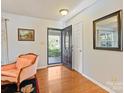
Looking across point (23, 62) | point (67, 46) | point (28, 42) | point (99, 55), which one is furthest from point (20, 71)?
point (67, 46)

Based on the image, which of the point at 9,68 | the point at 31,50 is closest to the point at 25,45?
the point at 31,50

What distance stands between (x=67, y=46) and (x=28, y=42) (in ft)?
5.67

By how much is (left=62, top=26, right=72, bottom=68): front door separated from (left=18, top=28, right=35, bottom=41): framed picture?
1.49 m

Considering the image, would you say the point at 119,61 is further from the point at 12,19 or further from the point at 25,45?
the point at 12,19

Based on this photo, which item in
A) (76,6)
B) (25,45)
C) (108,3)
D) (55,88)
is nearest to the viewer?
(108,3)

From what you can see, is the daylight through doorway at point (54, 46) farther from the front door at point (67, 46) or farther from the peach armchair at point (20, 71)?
the peach armchair at point (20, 71)

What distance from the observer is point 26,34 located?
4738mm

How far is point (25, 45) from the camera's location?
4727 millimetres

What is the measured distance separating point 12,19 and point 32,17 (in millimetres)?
814

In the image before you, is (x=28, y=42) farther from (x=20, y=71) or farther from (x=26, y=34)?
(x=20, y=71)

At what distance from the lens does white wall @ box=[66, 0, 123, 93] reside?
94.5 inches

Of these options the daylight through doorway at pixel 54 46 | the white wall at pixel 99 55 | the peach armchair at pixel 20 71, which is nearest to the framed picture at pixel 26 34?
the daylight through doorway at pixel 54 46

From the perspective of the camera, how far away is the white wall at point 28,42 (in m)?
4.41

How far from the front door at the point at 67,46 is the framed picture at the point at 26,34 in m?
1.49
